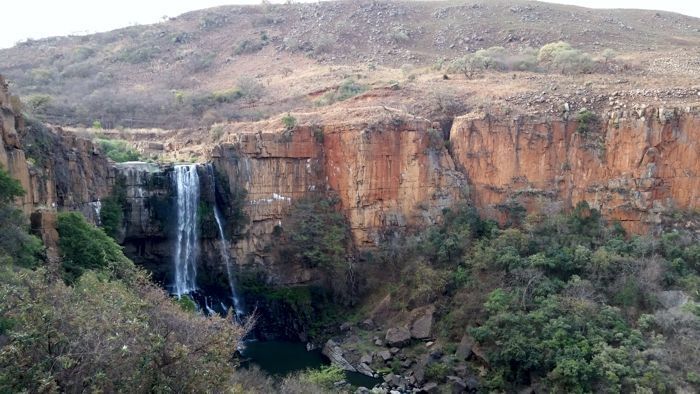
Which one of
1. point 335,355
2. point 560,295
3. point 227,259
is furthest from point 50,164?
point 560,295

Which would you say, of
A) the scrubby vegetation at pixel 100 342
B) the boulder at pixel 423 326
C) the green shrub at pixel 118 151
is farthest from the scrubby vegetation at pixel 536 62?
the scrubby vegetation at pixel 100 342

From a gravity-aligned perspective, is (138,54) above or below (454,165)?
above

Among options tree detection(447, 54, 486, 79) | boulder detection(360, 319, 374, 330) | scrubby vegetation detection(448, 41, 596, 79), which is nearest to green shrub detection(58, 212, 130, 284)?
boulder detection(360, 319, 374, 330)

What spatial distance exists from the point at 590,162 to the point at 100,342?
2060cm

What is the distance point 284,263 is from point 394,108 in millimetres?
8589

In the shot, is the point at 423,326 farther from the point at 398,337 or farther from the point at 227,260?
the point at 227,260

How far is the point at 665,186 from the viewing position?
22.9 metres

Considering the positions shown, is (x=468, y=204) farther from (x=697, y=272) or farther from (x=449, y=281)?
(x=697, y=272)

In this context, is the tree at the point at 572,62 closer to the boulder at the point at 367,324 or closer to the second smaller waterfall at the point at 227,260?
the boulder at the point at 367,324

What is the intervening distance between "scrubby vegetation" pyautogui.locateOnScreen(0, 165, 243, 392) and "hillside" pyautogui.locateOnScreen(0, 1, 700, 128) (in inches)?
752

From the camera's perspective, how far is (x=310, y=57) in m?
41.3

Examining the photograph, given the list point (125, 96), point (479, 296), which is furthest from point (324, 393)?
point (125, 96)

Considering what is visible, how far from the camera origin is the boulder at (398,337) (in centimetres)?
2130

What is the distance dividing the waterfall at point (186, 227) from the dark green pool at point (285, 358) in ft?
11.8
